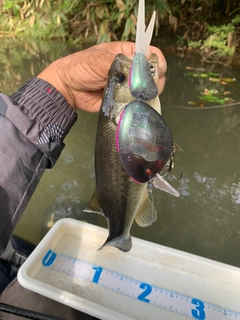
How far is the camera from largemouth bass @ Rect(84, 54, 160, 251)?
2.98 feet

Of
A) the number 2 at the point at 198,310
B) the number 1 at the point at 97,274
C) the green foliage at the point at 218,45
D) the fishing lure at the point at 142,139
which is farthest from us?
the green foliage at the point at 218,45

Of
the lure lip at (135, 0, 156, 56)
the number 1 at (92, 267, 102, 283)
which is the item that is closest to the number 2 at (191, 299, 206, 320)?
the number 1 at (92, 267, 102, 283)

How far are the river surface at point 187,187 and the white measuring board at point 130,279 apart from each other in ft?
1.62

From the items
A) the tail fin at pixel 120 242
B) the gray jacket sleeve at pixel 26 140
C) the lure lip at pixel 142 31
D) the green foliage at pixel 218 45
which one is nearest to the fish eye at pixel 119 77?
the lure lip at pixel 142 31

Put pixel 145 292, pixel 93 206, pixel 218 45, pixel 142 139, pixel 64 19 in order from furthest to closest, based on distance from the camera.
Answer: pixel 64 19 < pixel 218 45 < pixel 145 292 < pixel 93 206 < pixel 142 139

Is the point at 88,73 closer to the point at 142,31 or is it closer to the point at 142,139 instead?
the point at 142,31

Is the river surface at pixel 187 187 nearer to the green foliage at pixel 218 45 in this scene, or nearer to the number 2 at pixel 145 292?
the number 2 at pixel 145 292

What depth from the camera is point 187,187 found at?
2.34 meters

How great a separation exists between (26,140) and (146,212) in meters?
0.52

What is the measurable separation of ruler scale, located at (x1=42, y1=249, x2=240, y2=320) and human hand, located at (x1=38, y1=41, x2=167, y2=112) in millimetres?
781

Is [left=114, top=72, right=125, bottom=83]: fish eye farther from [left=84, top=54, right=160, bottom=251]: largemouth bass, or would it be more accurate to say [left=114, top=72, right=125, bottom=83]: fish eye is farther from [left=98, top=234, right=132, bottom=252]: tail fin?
[left=98, top=234, right=132, bottom=252]: tail fin

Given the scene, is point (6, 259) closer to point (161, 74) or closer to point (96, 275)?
point (96, 275)

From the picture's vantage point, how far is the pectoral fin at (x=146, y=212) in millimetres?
1062

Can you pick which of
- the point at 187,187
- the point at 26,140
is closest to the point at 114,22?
the point at 187,187
